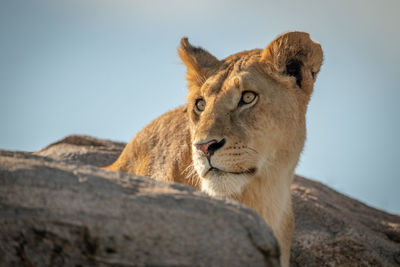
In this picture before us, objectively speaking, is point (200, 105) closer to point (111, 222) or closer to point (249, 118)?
point (249, 118)

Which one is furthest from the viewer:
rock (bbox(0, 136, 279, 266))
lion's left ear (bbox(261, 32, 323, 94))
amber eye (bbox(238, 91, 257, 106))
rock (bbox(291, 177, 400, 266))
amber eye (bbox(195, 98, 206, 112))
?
rock (bbox(291, 177, 400, 266))

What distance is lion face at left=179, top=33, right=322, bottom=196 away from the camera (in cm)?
333

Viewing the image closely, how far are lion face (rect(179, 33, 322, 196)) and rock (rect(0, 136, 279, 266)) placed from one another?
113 cm

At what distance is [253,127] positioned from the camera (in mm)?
3506

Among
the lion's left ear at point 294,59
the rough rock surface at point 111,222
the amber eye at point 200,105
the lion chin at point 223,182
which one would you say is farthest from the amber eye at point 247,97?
the rough rock surface at point 111,222

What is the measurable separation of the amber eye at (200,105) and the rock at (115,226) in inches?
71.7

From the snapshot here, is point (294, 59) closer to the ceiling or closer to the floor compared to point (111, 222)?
closer to the ceiling

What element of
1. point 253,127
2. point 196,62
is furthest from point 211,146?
point 196,62

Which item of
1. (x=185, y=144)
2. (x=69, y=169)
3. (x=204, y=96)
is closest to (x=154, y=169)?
(x=185, y=144)

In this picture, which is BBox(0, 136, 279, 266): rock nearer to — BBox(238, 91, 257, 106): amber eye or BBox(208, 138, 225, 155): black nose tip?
BBox(208, 138, 225, 155): black nose tip

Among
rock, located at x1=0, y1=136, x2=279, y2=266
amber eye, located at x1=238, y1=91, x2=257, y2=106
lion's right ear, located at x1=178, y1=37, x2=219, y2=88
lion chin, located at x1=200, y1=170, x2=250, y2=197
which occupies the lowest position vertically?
rock, located at x1=0, y1=136, x2=279, y2=266

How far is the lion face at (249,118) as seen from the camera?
10.9 feet

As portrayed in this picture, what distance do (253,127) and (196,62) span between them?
1231mm

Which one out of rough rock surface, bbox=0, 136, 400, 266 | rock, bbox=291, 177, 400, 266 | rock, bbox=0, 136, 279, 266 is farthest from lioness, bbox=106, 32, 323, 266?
rock, bbox=291, 177, 400, 266
